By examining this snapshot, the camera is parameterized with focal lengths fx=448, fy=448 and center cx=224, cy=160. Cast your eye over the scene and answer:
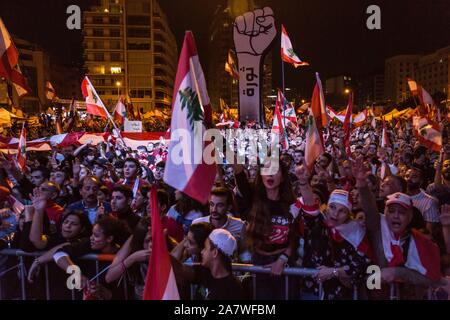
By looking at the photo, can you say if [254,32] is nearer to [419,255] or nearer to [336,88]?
[419,255]

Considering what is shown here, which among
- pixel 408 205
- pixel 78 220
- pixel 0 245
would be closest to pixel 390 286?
pixel 408 205

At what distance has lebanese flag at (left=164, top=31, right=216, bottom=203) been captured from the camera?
12.3ft

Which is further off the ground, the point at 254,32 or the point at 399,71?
the point at 399,71

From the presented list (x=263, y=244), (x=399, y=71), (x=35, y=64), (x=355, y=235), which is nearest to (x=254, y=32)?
(x=263, y=244)

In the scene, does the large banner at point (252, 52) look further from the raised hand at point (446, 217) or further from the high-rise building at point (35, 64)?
the high-rise building at point (35, 64)

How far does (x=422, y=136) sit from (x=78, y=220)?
8.06 metres

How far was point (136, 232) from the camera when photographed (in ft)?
12.8

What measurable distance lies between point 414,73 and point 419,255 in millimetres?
183178

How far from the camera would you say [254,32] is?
15211mm

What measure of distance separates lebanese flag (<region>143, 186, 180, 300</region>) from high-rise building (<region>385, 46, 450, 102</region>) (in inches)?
5970

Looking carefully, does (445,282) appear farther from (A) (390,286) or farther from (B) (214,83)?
(B) (214,83)

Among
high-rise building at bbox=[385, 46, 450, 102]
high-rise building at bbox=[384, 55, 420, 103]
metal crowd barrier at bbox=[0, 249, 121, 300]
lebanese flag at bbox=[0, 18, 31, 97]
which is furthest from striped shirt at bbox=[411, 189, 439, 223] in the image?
high-rise building at bbox=[384, 55, 420, 103]

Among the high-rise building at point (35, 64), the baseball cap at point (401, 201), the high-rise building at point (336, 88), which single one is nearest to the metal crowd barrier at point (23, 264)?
the baseball cap at point (401, 201)

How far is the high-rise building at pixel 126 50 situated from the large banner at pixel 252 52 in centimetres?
7544
